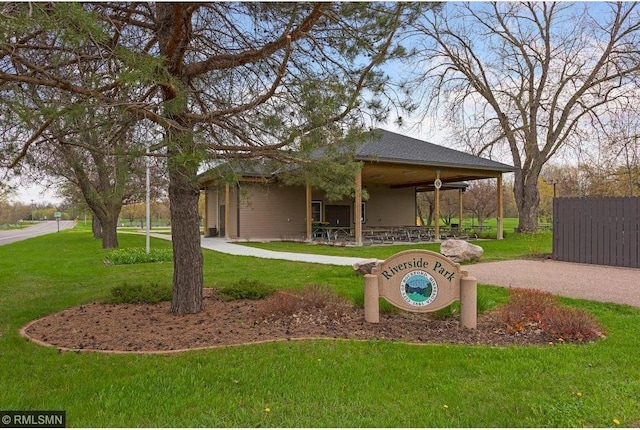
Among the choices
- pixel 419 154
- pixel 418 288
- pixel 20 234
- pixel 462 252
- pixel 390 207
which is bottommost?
pixel 20 234

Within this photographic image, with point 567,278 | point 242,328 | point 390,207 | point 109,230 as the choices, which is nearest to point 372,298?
point 242,328

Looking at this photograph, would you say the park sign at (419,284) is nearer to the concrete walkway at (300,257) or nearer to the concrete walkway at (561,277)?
the concrete walkway at (561,277)

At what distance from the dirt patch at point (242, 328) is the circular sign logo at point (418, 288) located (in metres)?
0.31

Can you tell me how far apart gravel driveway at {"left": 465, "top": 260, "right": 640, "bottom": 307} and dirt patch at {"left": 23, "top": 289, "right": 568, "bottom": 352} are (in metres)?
3.07

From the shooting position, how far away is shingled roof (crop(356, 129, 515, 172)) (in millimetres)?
17578

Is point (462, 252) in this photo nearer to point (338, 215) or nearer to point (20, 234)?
point (338, 215)

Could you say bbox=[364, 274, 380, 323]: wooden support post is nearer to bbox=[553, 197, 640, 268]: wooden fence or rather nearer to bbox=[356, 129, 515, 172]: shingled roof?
bbox=[553, 197, 640, 268]: wooden fence

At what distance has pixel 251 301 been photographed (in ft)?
22.5

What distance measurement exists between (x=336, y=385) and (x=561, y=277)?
7821 millimetres

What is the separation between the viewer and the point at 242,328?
532cm

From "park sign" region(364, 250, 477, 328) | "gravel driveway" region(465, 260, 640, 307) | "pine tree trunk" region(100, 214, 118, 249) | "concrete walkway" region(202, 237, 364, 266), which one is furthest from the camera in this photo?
"pine tree trunk" region(100, 214, 118, 249)

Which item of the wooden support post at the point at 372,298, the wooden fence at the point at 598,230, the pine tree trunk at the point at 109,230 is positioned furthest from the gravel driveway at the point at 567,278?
the pine tree trunk at the point at 109,230

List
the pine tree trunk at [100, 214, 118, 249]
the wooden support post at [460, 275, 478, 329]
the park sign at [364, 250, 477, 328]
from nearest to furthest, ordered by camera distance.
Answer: the wooden support post at [460, 275, 478, 329]
the park sign at [364, 250, 477, 328]
the pine tree trunk at [100, 214, 118, 249]

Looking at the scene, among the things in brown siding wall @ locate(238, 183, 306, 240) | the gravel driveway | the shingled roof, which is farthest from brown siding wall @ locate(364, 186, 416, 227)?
the gravel driveway
